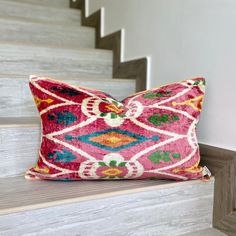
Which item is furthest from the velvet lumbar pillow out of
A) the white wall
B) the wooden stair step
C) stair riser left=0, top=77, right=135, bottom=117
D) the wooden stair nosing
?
the wooden stair step

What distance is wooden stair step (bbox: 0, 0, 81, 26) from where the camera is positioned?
6.10 feet

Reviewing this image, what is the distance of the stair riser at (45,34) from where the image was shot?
5.32ft

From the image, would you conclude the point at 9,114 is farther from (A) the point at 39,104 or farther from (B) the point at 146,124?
(B) the point at 146,124

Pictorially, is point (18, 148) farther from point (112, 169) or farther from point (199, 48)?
point (199, 48)

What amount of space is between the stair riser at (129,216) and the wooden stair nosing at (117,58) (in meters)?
0.59

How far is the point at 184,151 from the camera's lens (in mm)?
909

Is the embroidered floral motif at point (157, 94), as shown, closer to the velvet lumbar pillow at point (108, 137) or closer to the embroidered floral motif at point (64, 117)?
the velvet lumbar pillow at point (108, 137)

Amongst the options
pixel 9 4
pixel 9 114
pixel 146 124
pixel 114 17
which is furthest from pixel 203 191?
pixel 9 4

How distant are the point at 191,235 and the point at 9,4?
1.65 m

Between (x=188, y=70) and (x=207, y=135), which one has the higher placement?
(x=188, y=70)

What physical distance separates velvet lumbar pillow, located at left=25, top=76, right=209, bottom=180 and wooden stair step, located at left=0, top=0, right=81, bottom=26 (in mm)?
1135

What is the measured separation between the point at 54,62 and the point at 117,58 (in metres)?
0.34

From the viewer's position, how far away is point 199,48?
43.1 inches

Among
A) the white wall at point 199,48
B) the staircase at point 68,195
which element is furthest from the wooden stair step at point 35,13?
the white wall at point 199,48
